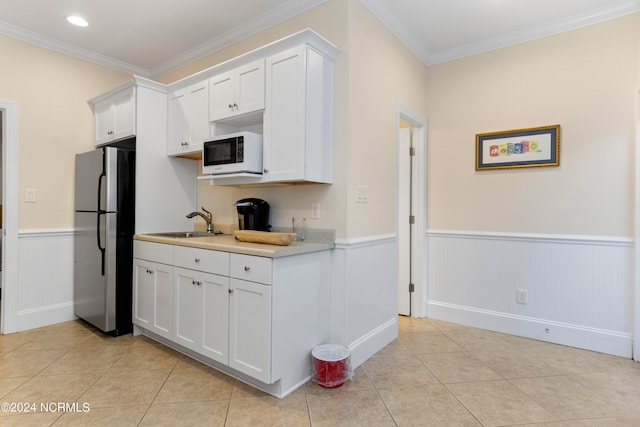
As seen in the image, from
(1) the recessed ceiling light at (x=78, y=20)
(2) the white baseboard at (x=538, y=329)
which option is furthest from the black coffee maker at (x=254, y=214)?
(1) the recessed ceiling light at (x=78, y=20)

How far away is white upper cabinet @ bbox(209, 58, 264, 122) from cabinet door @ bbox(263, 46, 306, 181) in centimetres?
10

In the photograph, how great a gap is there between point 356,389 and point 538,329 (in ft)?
6.09

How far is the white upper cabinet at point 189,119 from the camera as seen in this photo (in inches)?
116

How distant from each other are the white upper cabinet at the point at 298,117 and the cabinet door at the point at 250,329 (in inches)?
31.2

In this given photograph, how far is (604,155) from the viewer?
2.73m

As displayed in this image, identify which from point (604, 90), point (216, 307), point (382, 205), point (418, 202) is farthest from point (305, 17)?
point (604, 90)

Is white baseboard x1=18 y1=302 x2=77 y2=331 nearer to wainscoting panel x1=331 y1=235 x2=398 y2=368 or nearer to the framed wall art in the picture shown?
wainscoting panel x1=331 y1=235 x2=398 y2=368

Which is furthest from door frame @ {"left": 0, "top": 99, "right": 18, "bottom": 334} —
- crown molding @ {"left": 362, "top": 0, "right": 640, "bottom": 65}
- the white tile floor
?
crown molding @ {"left": 362, "top": 0, "right": 640, "bottom": 65}

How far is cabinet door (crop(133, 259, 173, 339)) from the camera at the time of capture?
266 centimetres

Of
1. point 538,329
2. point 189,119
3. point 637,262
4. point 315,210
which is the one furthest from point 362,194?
point 637,262

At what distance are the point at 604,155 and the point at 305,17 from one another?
8.53 ft

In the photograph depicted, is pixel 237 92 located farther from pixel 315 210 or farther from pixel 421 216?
pixel 421 216

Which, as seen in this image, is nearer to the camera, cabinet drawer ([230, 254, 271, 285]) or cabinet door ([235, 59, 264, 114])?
cabinet drawer ([230, 254, 271, 285])

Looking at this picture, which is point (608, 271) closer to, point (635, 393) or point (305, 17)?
point (635, 393)
